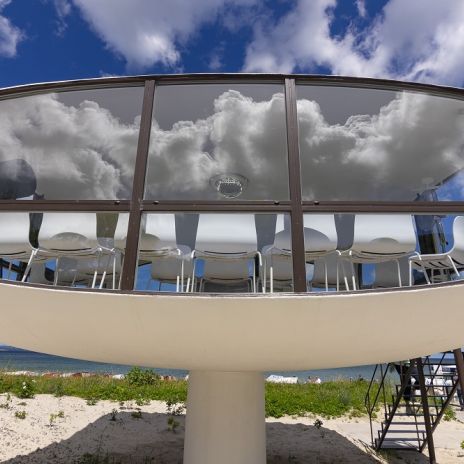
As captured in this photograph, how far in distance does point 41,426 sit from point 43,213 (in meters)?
6.91

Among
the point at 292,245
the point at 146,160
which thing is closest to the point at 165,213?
the point at 146,160

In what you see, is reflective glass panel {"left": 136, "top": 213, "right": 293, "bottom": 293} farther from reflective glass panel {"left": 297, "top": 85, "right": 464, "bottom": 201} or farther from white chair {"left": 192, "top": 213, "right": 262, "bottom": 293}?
reflective glass panel {"left": 297, "top": 85, "right": 464, "bottom": 201}

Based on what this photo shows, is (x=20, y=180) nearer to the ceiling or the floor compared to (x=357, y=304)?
nearer to the ceiling

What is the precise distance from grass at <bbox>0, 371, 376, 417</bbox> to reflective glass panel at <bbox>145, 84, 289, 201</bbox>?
28.6ft

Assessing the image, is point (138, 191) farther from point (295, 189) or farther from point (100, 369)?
point (100, 369)

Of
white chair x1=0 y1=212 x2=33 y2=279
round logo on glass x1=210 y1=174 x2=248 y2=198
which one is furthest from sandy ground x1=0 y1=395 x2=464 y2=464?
round logo on glass x1=210 y1=174 x2=248 y2=198

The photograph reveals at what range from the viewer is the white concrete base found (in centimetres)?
504

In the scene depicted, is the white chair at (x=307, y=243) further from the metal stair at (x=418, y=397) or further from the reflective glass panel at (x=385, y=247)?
the metal stair at (x=418, y=397)

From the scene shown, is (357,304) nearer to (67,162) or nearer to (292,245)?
(292,245)

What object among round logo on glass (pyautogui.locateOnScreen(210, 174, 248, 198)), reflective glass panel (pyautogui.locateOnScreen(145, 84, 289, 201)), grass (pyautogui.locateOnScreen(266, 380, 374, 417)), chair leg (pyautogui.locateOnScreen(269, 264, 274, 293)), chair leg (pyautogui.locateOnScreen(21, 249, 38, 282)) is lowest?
grass (pyautogui.locateOnScreen(266, 380, 374, 417))

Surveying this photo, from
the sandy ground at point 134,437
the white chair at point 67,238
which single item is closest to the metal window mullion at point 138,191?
the white chair at point 67,238

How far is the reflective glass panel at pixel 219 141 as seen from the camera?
392 centimetres

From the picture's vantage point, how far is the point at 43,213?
3775 mm

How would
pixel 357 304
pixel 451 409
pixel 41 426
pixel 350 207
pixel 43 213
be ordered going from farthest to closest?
pixel 451 409, pixel 41 426, pixel 43 213, pixel 350 207, pixel 357 304
